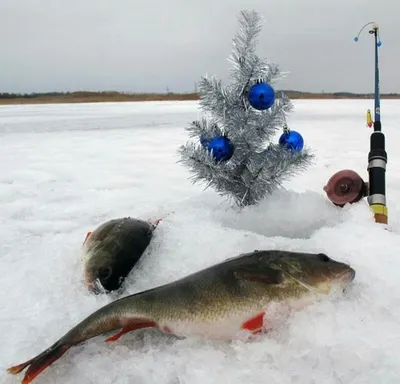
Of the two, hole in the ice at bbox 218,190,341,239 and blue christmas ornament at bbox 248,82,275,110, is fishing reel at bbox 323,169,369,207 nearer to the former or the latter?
hole in the ice at bbox 218,190,341,239

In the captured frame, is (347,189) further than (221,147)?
Yes

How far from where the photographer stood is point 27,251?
2.66m

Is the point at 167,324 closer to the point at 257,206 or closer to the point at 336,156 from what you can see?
the point at 257,206

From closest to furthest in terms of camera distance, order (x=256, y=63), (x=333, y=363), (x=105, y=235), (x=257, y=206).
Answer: (x=333, y=363), (x=105, y=235), (x=256, y=63), (x=257, y=206)

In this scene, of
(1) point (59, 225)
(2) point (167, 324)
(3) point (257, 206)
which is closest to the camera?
(2) point (167, 324)

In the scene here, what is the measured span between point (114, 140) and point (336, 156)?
4.46 m

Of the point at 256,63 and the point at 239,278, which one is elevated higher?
the point at 256,63

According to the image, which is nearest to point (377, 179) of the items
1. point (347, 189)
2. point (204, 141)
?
point (347, 189)

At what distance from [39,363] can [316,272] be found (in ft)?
3.52

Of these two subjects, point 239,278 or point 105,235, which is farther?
point 105,235

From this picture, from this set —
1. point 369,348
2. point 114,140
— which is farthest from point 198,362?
point 114,140

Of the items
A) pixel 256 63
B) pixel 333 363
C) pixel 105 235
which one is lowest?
pixel 333 363

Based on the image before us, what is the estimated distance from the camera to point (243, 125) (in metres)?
2.89

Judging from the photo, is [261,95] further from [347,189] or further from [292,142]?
[347,189]
